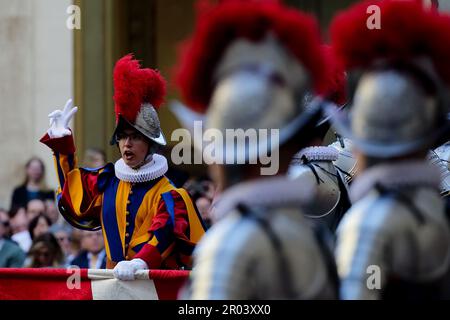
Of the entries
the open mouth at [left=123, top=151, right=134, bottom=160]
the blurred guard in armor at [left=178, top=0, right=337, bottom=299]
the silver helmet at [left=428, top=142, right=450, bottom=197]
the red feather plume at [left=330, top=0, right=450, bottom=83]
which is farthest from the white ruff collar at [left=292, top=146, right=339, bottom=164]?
the blurred guard in armor at [left=178, top=0, right=337, bottom=299]

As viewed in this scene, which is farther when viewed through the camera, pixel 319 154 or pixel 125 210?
pixel 125 210

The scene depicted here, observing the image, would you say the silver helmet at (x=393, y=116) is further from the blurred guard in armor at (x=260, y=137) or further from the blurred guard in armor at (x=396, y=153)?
the blurred guard in armor at (x=260, y=137)

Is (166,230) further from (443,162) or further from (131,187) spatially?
(443,162)

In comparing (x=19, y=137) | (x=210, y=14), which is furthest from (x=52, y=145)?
(x=19, y=137)

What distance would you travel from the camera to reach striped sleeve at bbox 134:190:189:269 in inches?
259

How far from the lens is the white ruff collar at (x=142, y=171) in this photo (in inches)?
273

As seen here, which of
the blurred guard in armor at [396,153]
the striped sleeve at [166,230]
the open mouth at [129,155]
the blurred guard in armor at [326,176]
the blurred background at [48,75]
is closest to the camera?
the blurred guard in armor at [396,153]

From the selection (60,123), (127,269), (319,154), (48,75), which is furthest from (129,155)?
(48,75)

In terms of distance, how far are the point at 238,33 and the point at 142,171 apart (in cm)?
346

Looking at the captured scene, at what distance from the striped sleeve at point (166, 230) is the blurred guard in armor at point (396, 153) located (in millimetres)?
2922

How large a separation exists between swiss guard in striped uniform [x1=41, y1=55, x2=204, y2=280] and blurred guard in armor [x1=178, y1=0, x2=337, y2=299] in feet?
10.4

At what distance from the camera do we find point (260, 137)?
3.49m

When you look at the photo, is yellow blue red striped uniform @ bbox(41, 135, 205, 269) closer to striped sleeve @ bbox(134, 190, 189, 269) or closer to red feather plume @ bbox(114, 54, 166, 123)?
striped sleeve @ bbox(134, 190, 189, 269)

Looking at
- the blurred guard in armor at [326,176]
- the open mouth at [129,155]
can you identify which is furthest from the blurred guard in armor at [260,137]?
the open mouth at [129,155]
